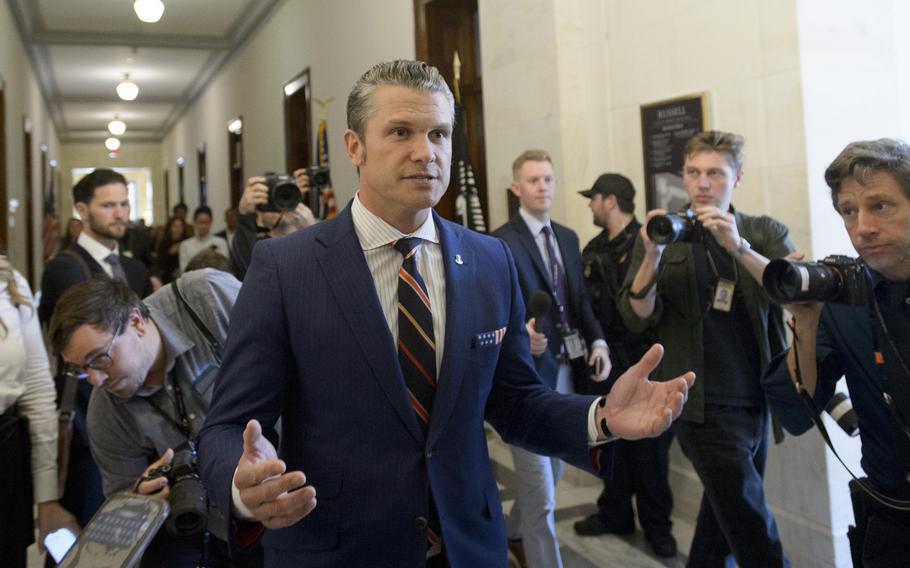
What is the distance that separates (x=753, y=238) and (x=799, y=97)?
3.05ft

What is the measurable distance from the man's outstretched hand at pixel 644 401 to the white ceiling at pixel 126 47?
976 cm

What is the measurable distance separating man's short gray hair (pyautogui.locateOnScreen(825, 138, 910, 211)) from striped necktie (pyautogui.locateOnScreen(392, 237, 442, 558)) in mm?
1075

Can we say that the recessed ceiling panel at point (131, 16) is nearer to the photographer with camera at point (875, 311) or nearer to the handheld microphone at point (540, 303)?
the handheld microphone at point (540, 303)

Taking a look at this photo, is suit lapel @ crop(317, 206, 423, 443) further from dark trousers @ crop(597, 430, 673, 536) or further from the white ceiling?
the white ceiling

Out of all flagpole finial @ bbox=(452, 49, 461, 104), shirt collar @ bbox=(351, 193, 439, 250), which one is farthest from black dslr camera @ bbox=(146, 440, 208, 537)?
flagpole finial @ bbox=(452, 49, 461, 104)

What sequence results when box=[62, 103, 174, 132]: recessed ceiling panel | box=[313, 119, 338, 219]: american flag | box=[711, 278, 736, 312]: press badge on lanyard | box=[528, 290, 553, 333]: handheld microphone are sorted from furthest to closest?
box=[62, 103, 174, 132]: recessed ceiling panel, box=[313, 119, 338, 219]: american flag, box=[528, 290, 553, 333]: handheld microphone, box=[711, 278, 736, 312]: press badge on lanyard

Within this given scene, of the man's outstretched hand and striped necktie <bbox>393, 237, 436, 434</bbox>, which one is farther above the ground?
striped necktie <bbox>393, 237, 436, 434</bbox>

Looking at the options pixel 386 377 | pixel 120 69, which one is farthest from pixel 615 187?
pixel 120 69

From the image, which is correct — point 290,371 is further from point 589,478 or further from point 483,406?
point 589,478

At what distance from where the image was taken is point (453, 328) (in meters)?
1.65

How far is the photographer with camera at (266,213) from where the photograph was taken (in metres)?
3.56

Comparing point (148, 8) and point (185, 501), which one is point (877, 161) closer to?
point (185, 501)

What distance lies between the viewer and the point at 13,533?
2.70m

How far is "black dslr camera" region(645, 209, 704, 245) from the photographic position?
9.10ft
